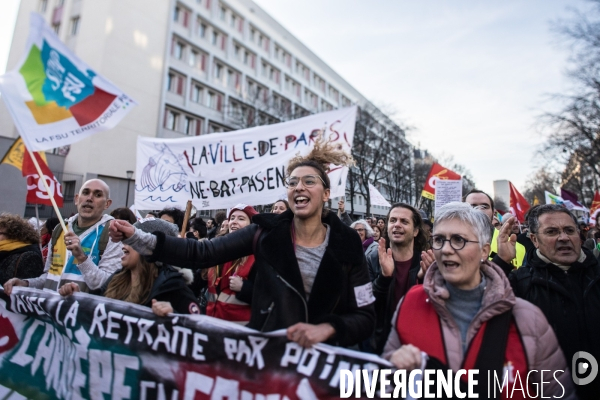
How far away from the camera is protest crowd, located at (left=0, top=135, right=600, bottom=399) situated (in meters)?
1.63

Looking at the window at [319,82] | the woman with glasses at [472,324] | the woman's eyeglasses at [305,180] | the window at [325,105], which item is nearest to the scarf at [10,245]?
the woman's eyeglasses at [305,180]

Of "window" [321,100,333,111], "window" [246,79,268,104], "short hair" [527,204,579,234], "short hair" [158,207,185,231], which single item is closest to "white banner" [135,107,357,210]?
"short hair" [158,207,185,231]

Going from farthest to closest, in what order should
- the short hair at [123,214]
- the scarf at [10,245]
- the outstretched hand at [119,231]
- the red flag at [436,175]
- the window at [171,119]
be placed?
1. the window at [171,119]
2. the red flag at [436,175]
3. the short hair at [123,214]
4. the scarf at [10,245]
5. the outstretched hand at [119,231]

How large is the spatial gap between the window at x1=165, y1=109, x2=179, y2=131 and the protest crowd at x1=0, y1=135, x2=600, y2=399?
2611cm

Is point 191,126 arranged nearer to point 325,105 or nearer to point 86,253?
point 325,105

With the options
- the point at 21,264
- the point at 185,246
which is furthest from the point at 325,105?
the point at 185,246

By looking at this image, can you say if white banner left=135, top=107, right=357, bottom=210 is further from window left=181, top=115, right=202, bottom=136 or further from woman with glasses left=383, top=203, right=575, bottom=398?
window left=181, top=115, right=202, bottom=136

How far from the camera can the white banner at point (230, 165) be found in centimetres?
540

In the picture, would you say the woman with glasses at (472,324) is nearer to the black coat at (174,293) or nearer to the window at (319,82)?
the black coat at (174,293)

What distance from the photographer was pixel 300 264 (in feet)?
6.57

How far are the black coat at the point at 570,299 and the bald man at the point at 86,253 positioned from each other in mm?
3013

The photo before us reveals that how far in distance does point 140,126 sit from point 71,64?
2292cm

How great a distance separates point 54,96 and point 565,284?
177 inches

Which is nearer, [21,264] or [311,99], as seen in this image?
[21,264]
